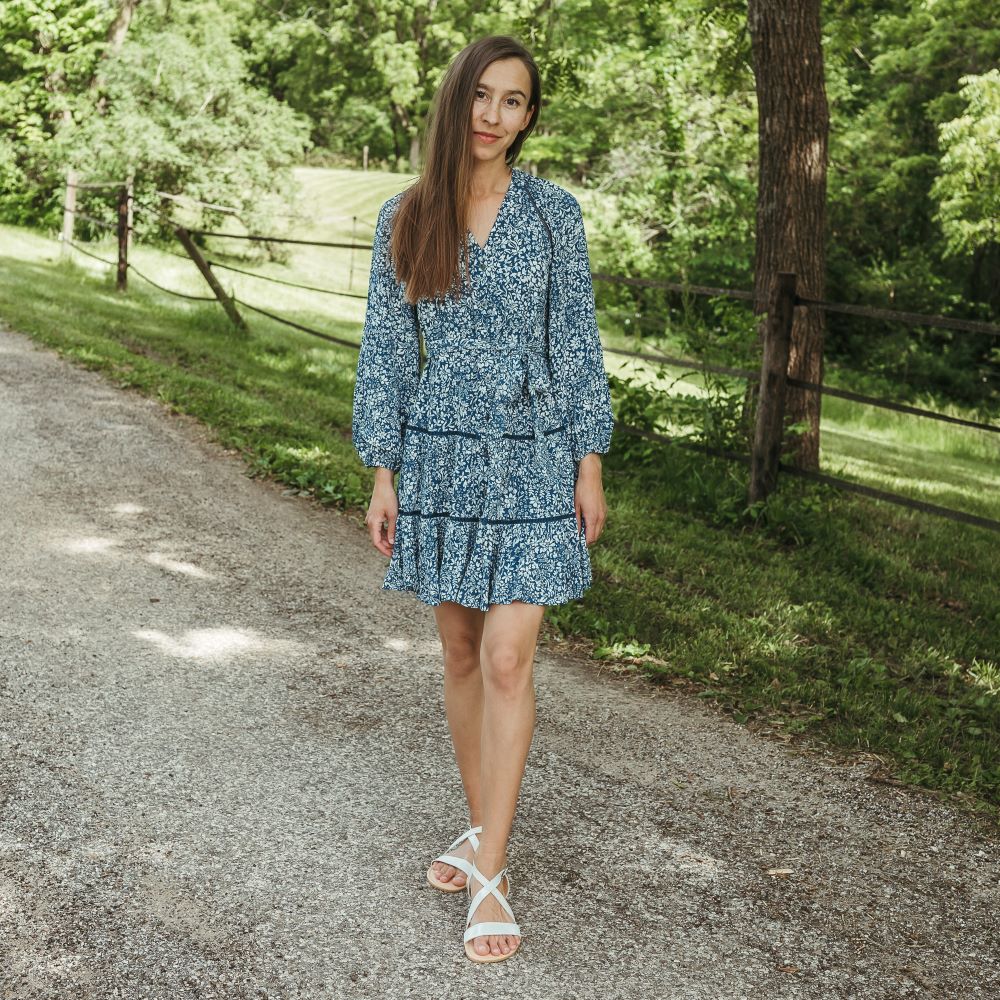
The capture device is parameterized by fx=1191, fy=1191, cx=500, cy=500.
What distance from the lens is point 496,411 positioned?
2.78m

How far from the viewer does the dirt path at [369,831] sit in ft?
9.03

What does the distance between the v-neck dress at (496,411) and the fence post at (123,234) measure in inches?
475

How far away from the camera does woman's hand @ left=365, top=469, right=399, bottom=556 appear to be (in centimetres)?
290

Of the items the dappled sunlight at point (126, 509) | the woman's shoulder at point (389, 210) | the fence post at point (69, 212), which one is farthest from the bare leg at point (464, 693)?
the fence post at point (69, 212)

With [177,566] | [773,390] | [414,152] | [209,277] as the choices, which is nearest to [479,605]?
[177,566]

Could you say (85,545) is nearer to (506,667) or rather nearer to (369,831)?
(369,831)

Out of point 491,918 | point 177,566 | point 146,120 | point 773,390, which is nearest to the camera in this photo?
point 491,918

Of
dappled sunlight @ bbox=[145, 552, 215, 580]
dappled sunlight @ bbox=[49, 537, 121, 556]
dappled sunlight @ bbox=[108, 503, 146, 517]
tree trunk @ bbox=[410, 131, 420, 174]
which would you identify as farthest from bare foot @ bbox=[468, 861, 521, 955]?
tree trunk @ bbox=[410, 131, 420, 174]

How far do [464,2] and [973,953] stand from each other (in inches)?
1666

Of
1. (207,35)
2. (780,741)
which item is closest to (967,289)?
(207,35)

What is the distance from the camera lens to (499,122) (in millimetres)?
2746

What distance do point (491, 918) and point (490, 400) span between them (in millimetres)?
1230

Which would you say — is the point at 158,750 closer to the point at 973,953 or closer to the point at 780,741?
the point at 780,741

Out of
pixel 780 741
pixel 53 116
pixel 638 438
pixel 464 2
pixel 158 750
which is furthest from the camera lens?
pixel 464 2
